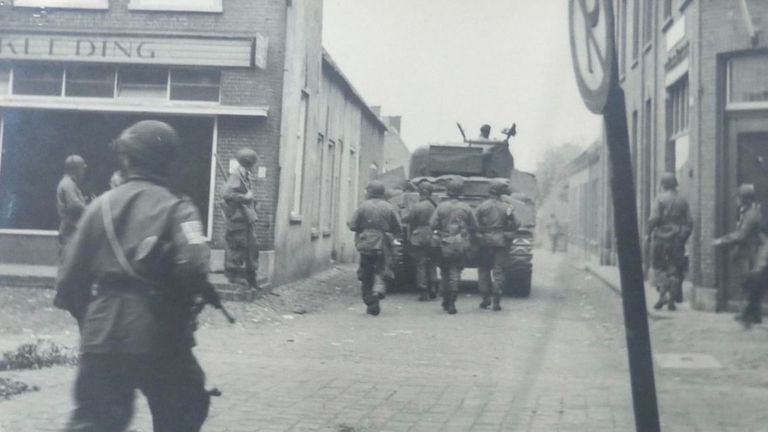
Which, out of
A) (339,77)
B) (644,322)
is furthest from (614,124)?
(339,77)

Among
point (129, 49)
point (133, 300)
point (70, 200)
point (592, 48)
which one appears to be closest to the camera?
point (592, 48)

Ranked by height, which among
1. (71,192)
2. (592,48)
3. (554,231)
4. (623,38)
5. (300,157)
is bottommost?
(71,192)

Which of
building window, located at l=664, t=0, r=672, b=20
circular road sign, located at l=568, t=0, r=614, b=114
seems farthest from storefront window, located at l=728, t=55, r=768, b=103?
circular road sign, located at l=568, t=0, r=614, b=114

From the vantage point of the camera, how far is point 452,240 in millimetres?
13070

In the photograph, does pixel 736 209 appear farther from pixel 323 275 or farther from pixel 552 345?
pixel 323 275

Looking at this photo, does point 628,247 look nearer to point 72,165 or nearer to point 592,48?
point 592,48

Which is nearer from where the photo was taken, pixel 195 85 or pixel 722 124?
pixel 722 124

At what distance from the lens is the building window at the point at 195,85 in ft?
49.2

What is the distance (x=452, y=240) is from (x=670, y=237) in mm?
2960

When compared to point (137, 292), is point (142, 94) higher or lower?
higher

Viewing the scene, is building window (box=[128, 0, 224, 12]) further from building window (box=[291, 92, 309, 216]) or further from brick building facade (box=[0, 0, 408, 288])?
building window (box=[291, 92, 309, 216])

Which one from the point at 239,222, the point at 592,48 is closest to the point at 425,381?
the point at 592,48

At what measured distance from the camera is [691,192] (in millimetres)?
13289

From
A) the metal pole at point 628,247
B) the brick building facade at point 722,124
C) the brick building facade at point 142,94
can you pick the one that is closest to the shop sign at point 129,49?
the brick building facade at point 142,94
